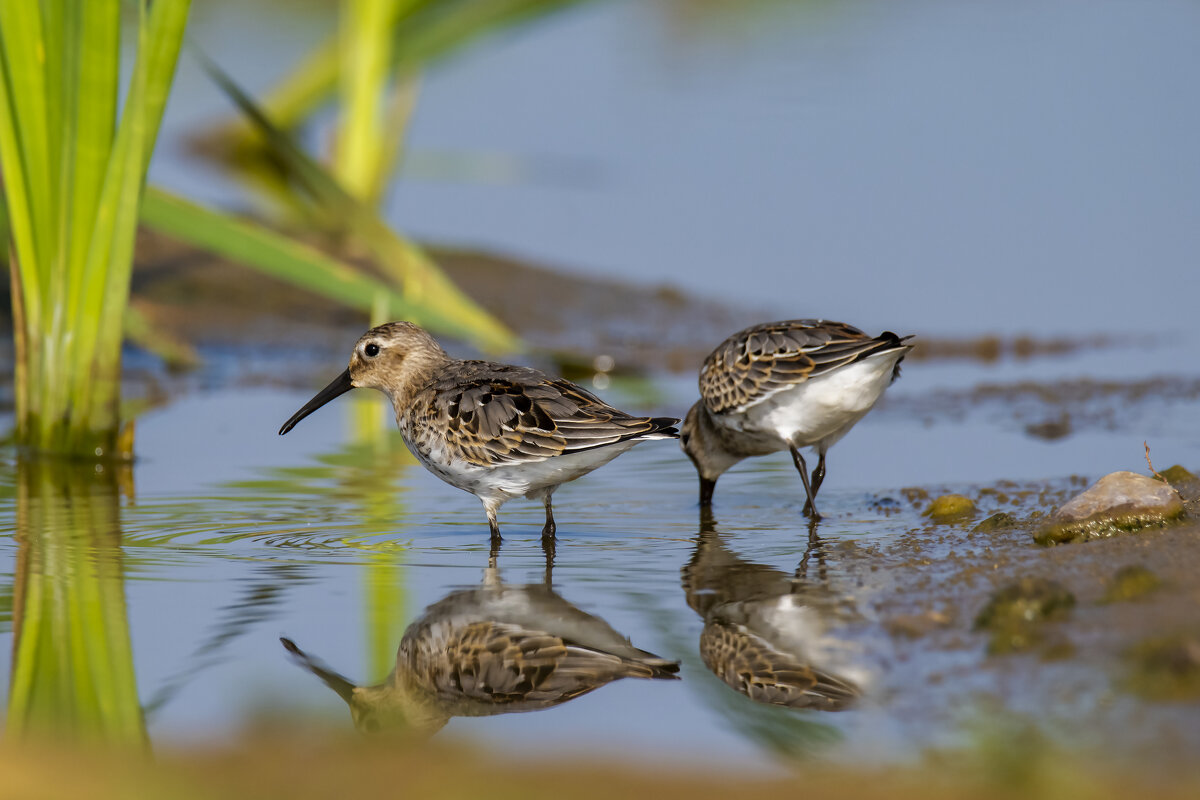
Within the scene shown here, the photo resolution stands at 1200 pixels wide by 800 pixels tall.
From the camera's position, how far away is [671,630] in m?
5.31

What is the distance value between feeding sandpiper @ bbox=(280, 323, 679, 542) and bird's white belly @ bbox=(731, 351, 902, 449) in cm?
105

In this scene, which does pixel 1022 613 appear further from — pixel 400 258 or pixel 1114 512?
pixel 400 258

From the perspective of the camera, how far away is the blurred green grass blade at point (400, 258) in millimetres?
10102

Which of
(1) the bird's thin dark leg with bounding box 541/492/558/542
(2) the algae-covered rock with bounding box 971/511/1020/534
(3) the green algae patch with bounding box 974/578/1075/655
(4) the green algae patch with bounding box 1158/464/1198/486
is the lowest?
(3) the green algae patch with bounding box 974/578/1075/655

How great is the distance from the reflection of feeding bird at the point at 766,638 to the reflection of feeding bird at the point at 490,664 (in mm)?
269

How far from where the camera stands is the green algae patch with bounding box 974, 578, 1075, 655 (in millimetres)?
4625

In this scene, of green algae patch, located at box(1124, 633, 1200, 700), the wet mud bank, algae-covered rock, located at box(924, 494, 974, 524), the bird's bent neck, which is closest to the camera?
the wet mud bank

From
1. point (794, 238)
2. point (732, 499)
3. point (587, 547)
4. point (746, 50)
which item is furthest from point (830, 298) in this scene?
point (746, 50)

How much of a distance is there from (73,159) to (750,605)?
14.8 feet

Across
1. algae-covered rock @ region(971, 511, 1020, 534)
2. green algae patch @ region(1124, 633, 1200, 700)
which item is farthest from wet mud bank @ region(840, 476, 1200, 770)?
algae-covered rock @ region(971, 511, 1020, 534)

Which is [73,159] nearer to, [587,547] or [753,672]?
[587,547]

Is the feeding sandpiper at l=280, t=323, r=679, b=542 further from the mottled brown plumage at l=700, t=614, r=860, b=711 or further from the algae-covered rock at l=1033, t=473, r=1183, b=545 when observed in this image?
the algae-covered rock at l=1033, t=473, r=1183, b=545

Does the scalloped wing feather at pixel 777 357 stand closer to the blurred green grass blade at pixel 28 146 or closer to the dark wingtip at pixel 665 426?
the dark wingtip at pixel 665 426

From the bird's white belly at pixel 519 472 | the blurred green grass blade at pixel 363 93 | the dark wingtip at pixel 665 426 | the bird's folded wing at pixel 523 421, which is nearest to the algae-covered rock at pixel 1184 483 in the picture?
the dark wingtip at pixel 665 426
